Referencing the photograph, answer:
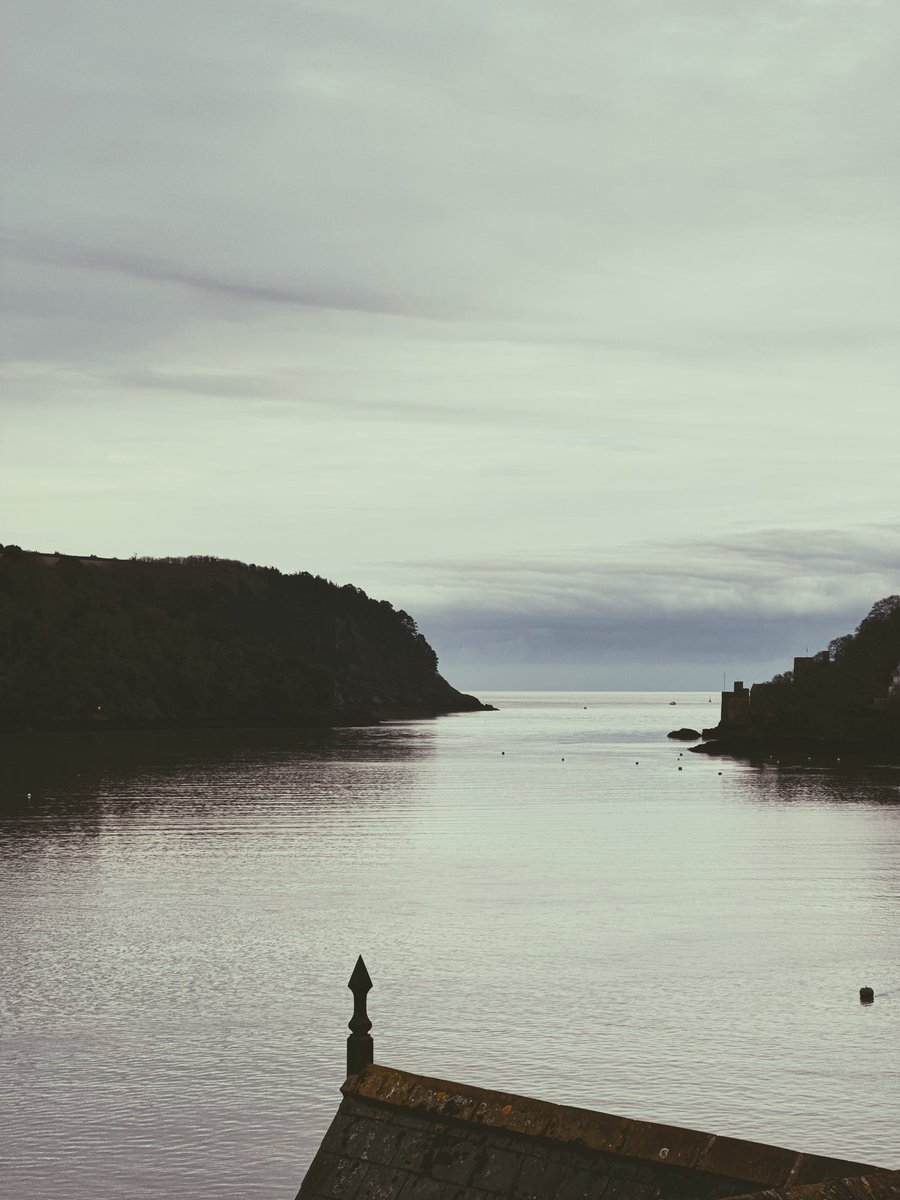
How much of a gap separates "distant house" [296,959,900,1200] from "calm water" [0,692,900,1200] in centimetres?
994

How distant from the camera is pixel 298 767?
14638cm

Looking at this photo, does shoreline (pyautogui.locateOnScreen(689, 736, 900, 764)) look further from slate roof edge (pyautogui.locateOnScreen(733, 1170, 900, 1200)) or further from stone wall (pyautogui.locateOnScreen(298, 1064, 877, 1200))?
slate roof edge (pyautogui.locateOnScreen(733, 1170, 900, 1200))

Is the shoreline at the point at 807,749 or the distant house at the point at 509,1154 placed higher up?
the distant house at the point at 509,1154

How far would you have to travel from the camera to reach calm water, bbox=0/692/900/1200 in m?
26.4

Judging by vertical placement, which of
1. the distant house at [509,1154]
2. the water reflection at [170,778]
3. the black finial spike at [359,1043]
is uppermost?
the black finial spike at [359,1043]

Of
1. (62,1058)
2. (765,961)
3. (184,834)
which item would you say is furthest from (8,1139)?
(184,834)

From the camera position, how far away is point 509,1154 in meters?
13.0

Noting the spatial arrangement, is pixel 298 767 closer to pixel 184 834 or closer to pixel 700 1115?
pixel 184 834

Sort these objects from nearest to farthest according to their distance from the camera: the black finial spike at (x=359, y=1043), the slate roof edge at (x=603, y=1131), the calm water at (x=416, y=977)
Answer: the slate roof edge at (x=603, y=1131), the black finial spike at (x=359, y=1043), the calm water at (x=416, y=977)

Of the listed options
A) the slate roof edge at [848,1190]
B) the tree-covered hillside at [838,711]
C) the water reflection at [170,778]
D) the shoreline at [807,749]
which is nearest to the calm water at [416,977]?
the water reflection at [170,778]

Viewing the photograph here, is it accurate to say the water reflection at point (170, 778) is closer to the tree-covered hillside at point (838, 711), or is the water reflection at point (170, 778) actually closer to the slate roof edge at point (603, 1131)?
the tree-covered hillside at point (838, 711)

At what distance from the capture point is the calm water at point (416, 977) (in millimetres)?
26359

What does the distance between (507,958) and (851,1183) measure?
33154 mm

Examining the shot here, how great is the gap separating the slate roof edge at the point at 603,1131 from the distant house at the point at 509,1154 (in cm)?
1
